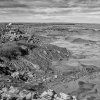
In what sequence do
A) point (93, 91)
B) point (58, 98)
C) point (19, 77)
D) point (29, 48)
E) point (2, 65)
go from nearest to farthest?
point (58, 98) → point (93, 91) → point (19, 77) → point (2, 65) → point (29, 48)

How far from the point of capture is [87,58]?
29.8m

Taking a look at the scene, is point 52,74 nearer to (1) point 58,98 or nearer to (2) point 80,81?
(2) point 80,81

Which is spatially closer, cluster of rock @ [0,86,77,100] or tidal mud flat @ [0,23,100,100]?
cluster of rock @ [0,86,77,100]

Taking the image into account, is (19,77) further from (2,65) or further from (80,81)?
(80,81)

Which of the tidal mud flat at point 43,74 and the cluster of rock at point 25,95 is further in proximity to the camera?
the tidal mud flat at point 43,74

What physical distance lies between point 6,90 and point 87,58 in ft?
56.4

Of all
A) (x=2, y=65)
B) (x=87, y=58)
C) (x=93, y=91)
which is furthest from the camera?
(x=87, y=58)

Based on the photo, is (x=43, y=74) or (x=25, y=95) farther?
(x=43, y=74)

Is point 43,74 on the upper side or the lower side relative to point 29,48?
lower

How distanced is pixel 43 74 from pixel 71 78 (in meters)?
3.06

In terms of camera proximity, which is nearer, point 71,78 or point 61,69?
point 71,78

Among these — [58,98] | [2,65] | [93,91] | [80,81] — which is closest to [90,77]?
[80,81]

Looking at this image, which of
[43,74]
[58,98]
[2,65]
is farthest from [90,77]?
[2,65]

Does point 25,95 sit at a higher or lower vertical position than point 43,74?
higher
